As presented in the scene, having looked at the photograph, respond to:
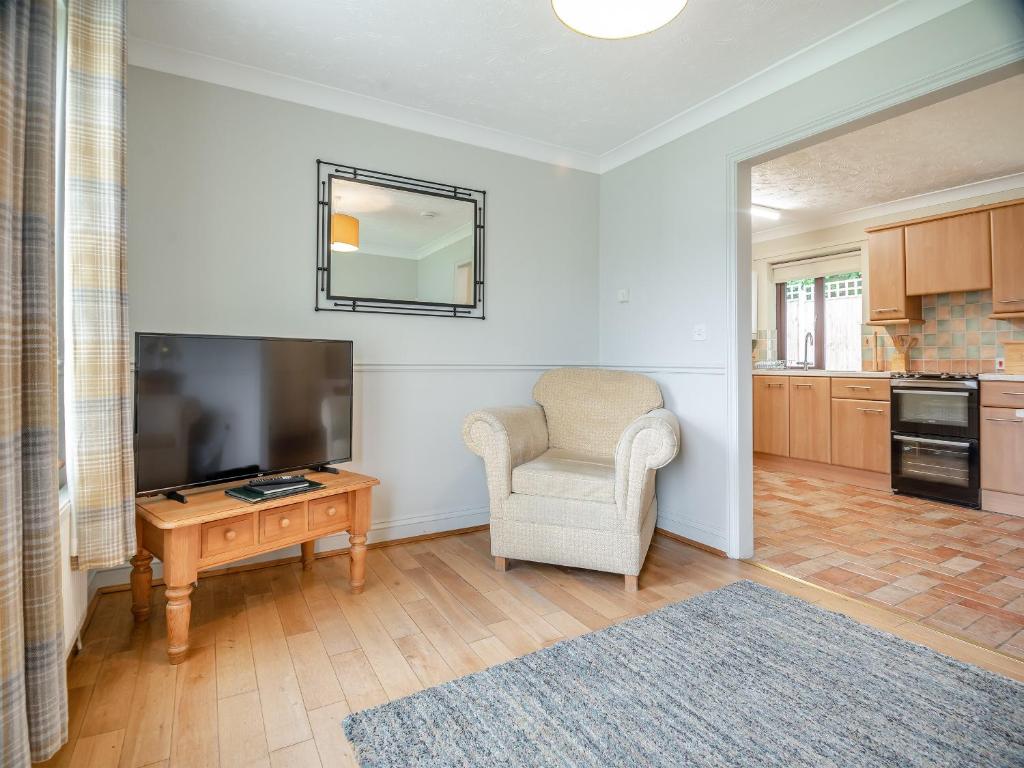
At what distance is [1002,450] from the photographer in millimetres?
3596

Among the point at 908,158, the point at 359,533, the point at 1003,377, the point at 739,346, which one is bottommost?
the point at 359,533

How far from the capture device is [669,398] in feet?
10.4

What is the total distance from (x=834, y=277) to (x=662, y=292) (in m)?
3.20

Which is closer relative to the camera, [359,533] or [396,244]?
[359,533]

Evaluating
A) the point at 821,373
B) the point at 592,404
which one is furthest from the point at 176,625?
the point at 821,373

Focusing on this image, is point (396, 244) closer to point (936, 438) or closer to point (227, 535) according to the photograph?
Answer: point (227, 535)

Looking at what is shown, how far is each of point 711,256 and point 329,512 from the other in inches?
92.0

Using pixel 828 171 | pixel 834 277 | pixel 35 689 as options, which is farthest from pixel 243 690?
pixel 834 277

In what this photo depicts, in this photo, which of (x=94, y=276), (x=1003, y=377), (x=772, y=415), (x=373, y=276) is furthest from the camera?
(x=772, y=415)

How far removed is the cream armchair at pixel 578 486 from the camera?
92.7 inches

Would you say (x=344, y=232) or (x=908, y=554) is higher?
(x=344, y=232)

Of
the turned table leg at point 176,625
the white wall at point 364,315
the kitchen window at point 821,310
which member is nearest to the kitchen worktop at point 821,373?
the kitchen window at point 821,310

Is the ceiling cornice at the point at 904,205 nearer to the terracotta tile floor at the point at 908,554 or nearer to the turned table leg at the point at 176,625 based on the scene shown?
the terracotta tile floor at the point at 908,554

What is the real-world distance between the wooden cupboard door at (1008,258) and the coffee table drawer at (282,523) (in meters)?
4.88
